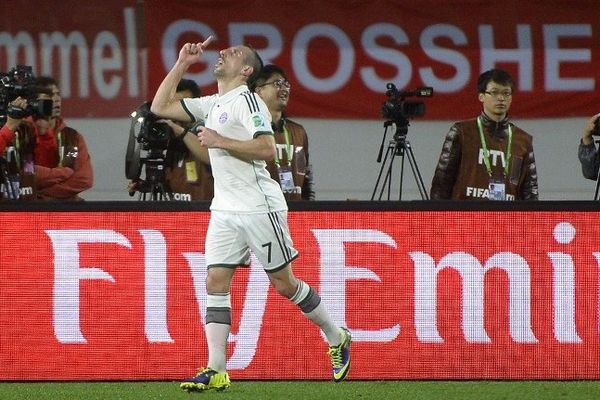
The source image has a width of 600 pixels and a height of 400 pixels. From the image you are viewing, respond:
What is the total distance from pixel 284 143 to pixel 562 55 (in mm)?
3347

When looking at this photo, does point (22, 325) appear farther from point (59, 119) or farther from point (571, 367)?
point (571, 367)

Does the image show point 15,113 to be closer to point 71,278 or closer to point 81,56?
point 71,278

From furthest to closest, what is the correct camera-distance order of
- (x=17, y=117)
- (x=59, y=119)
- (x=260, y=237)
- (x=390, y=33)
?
(x=390, y=33) → (x=59, y=119) → (x=17, y=117) → (x=260, y=237)

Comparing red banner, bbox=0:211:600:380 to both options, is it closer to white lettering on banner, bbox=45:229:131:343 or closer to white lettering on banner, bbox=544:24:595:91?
white lettering on banner, bbox=45:229:131:343

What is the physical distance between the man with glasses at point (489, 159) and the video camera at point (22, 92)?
7.81 feet

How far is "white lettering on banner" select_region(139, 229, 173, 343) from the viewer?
25.8 ft

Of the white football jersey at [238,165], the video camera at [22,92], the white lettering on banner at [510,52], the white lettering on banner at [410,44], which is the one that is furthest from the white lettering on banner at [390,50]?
the white football jersey at [238,165]

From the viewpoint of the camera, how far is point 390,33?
36.9ft

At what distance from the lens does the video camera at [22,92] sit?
848 centimetres

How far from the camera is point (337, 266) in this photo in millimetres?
7879

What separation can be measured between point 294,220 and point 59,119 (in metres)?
2.14

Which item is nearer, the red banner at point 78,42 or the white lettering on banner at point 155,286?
the white lettering on banner at point 155,286

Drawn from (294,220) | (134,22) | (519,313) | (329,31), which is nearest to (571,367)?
(519,313)

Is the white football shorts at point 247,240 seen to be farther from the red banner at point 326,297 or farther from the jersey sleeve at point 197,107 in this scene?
the red banner at point 326,297
